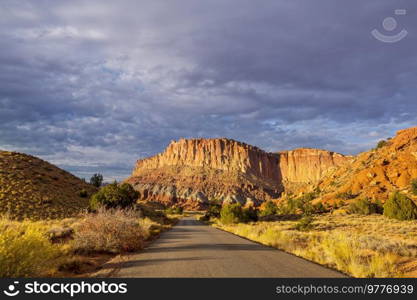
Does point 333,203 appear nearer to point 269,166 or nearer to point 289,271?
point 289,271

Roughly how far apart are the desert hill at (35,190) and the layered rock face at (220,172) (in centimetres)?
8250

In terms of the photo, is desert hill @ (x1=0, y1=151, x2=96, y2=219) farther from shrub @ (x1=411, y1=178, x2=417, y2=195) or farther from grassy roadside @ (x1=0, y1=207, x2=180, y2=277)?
shrub @ (x1=411, y1=178, x2=417, y2=195)

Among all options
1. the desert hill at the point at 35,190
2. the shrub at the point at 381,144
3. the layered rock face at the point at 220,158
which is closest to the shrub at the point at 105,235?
the desert hill at the point at 35,190

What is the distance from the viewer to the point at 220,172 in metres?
165

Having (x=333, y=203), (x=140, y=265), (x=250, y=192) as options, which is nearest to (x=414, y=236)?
(x=140, y=265)

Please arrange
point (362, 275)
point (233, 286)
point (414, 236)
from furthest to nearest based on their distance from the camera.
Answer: point (414, 236) → point (362, 275) → point (233, 286)

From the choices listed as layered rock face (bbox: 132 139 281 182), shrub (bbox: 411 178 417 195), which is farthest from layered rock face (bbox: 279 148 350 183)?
shrub (bbox: 411 178 417 195)

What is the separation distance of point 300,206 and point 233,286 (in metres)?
59.7

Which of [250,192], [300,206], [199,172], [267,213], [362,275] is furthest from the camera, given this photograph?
[199,172]

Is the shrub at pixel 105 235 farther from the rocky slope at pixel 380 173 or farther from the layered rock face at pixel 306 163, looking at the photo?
the layered rock face at pixel 306 163

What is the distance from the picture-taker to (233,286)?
758 centimetres

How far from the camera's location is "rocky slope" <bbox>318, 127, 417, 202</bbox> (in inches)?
2288

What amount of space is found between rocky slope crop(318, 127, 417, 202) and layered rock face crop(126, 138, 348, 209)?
60.6 meters

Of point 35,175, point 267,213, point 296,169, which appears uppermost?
point 296,169
